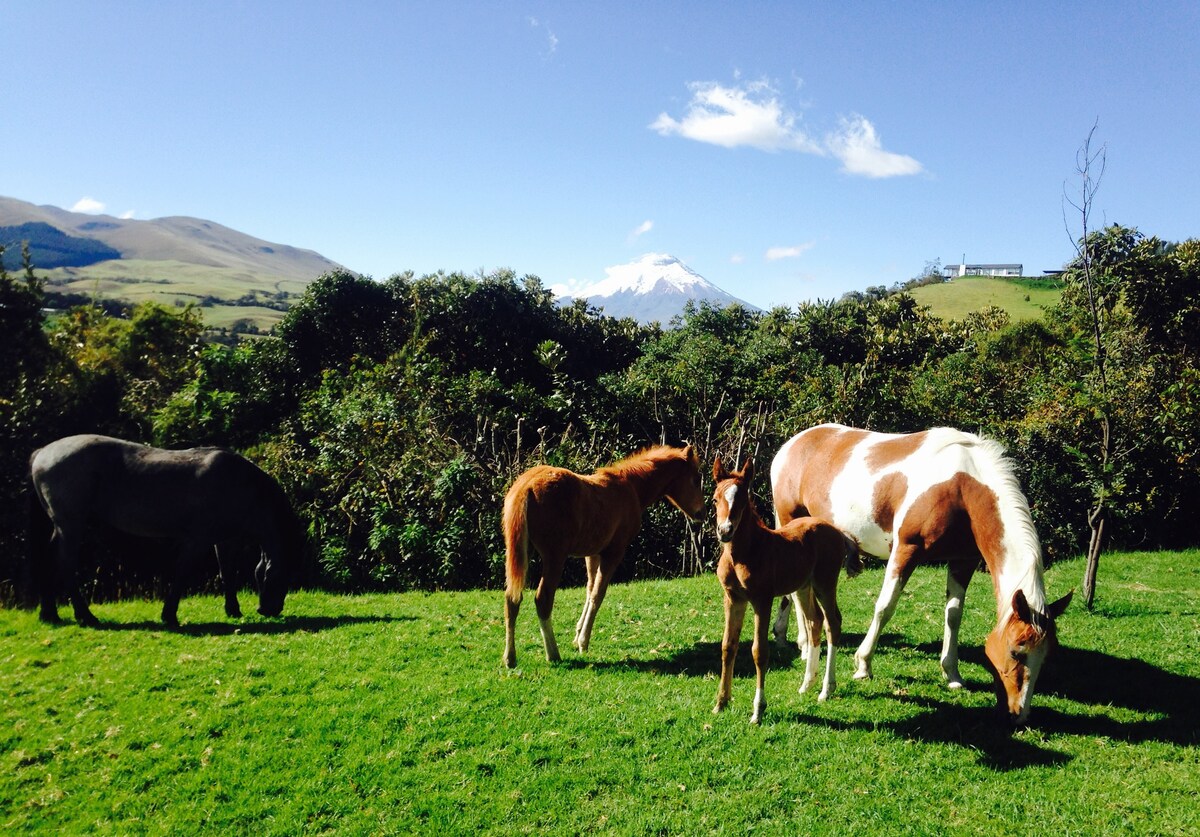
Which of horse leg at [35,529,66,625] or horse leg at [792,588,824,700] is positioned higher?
horse leg at [792,588,824,700]

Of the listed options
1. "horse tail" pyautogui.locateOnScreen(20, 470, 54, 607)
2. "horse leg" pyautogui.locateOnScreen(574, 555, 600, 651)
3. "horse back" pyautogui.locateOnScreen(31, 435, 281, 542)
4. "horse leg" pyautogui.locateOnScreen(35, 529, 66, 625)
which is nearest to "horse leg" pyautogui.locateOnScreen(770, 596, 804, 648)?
"horse leg" pyautogui.locateOnScreen(574, 555, 600, 651)

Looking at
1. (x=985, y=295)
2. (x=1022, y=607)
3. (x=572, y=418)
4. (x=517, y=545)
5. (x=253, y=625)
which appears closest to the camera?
(x=1022, y=607)

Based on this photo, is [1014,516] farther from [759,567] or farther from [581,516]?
[581,516]

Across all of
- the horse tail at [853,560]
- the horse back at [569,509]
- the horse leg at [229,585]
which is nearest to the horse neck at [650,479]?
the horse back at [569,509]

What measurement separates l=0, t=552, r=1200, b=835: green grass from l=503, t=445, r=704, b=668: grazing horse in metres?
0.65

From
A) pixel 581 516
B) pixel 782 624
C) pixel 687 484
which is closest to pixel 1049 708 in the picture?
pixel 782 624

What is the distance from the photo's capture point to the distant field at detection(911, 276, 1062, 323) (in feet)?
199

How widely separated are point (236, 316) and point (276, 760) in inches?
5064

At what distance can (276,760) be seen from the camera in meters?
5.03

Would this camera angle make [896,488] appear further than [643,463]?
No

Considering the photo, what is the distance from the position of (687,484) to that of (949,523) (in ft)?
9.86

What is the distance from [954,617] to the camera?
6.28 m

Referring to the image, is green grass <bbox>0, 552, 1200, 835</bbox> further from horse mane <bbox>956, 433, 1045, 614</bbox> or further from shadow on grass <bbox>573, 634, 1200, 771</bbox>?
horse mane <bbox>956, 433, 1045, 614</bbox>

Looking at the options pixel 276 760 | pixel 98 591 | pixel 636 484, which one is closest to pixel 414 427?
pixel 98 591
